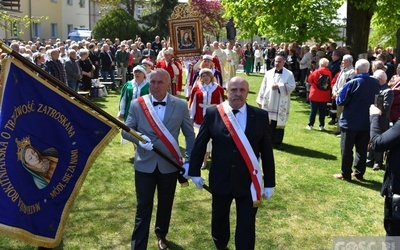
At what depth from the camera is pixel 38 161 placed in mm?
4359

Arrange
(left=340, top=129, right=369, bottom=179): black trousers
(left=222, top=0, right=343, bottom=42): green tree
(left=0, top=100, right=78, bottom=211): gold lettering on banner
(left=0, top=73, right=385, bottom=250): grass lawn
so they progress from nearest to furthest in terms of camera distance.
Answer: (left=0, top=100, right=78, bottom=211): gold lettering on banner
(left=0, top=73, right=385, bottom=250): grass lawn
(left=340, top=129, right=369, bottom=179): black trousers
(left=222, top=0, right=343, bottom=42): green tree

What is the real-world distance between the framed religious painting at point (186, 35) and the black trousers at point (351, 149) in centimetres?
596

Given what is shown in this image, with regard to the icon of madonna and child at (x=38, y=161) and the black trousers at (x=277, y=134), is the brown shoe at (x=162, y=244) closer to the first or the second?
the icon of madonna and child at (x=38, y=161)

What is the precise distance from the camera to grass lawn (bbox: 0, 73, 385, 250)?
19.5ft

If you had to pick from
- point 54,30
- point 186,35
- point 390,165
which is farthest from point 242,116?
point 54,30

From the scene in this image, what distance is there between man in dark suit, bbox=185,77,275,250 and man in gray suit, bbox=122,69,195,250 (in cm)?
53

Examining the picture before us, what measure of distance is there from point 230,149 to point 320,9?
55.9 ft

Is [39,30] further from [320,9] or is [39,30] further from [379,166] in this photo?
[379,166]

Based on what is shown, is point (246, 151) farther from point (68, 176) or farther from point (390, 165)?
point (68, 176)

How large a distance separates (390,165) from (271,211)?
271 cm

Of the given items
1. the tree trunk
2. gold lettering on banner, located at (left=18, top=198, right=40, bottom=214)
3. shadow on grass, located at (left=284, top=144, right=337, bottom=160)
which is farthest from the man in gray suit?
the tree trunk

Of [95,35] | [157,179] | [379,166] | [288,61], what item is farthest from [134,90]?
[95,35]

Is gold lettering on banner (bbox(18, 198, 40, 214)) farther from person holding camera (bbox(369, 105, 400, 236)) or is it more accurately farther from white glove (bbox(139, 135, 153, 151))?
person holding camera (bbox(369, 105, 400, 236))

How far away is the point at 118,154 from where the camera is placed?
10.2 m
